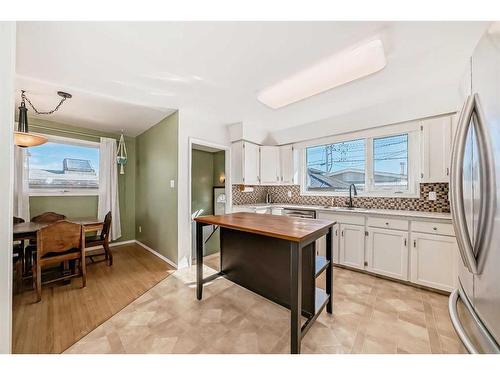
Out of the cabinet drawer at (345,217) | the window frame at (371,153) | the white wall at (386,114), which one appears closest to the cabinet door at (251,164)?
the white wall at (386,114)

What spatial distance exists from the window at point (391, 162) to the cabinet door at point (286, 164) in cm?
146

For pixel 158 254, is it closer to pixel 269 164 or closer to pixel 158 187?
pixel 158 187

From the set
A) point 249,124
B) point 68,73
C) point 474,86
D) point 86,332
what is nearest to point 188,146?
point 249,124

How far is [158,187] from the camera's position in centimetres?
348

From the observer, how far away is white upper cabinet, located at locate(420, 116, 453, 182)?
2336 millimetres

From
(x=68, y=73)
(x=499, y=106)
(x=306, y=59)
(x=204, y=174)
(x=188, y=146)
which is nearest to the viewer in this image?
(x=499, y=106)

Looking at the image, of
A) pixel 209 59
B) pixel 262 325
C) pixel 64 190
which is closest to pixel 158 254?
pixel 64 190

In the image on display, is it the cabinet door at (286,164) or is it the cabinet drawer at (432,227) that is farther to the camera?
the cabinet door at (286,164)

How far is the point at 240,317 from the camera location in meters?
1.81

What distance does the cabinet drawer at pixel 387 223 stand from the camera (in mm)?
2396

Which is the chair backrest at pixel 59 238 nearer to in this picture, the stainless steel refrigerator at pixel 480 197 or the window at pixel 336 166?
the stainless steel refrigerator at pixel 480 197

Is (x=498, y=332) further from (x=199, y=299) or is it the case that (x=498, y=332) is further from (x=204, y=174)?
(x=204, y=174)

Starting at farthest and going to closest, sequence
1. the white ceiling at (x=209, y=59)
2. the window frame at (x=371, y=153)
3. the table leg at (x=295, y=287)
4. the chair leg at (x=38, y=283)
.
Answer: the window frame at (x=371, y=153) → the chair leg at (x=38, y=283) → the white ceiling at (x=209, y=59) → the table leg at (x=295, y=287)

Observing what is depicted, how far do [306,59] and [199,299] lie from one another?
102 inches
